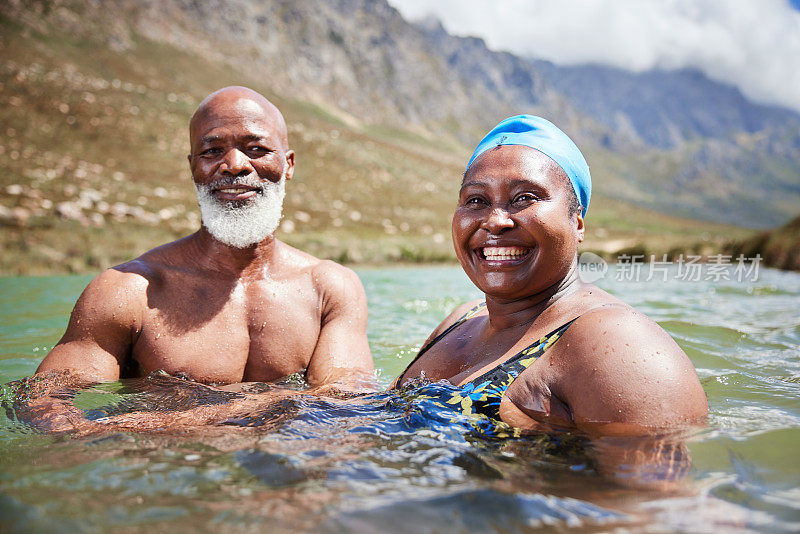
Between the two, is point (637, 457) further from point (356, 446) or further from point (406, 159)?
point (406, 159)

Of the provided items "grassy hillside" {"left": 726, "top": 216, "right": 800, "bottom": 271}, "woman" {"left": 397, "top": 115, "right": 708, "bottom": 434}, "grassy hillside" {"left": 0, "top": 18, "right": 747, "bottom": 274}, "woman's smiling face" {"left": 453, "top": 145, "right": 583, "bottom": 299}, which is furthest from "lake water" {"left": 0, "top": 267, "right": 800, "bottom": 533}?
"grassy hillside" {"left": 726, "top": 216, "right": 800, "bottom": 271}

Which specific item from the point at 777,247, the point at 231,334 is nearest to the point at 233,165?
the point at 231,334

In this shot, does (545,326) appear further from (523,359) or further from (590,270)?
(590,270)

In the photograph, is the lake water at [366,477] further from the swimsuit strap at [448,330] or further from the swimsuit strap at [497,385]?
the swimsuit strap at [448,330]

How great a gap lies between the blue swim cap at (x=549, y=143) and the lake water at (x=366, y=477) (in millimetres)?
1107

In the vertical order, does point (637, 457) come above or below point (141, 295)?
below

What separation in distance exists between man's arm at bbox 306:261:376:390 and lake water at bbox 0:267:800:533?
536 millimetres

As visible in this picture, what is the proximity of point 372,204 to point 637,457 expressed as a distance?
4375cm

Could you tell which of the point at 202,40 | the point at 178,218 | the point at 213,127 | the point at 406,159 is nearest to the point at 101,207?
the point at 178,218

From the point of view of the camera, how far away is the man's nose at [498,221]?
2.44 metres

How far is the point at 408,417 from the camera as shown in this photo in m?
2.58

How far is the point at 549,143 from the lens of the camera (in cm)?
256

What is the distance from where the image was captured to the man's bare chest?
3389 millimetres

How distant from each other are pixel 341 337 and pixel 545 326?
1583 mm
